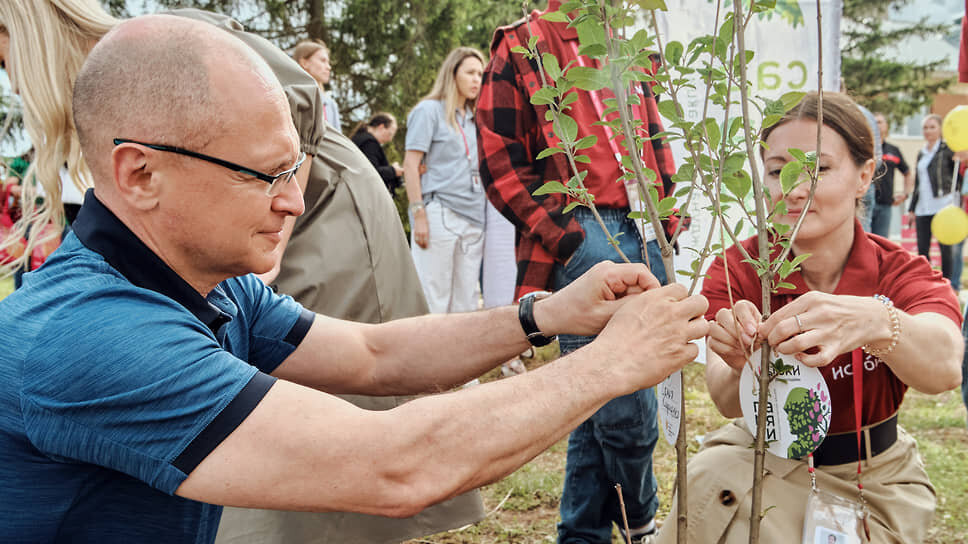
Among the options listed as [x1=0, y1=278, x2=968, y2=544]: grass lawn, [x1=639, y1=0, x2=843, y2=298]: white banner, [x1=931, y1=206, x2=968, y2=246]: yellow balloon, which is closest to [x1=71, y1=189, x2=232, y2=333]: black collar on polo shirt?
[x1=0, y1=278, x2=968, y2=544]: grass lawn

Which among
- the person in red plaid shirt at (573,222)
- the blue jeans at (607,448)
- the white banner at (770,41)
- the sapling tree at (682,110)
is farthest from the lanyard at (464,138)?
the sapling tree at (682,110)

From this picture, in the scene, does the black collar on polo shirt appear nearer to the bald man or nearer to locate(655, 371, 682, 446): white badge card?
the bald man

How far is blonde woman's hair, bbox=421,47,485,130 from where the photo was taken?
4848 mm

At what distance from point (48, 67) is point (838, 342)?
2002 millimetres

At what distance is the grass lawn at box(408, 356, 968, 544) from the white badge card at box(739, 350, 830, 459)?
1666mm

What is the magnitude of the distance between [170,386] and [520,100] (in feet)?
5.40

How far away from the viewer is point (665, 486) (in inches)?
131

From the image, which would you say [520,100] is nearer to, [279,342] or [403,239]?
[403,239]

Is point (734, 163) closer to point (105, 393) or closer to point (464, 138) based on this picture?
point (105, 393)

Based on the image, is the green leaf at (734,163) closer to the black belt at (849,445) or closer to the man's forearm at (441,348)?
the man's forearm at (441,348)

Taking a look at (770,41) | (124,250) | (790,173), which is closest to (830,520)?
(790,173)

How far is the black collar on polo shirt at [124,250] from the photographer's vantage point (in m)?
1.16

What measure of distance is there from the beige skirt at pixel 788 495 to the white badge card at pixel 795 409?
0.98 feet

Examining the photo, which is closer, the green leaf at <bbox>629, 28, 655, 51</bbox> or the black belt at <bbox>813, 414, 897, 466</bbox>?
the green leaf at <bbox>629, 28, 655, 51</bbox>
